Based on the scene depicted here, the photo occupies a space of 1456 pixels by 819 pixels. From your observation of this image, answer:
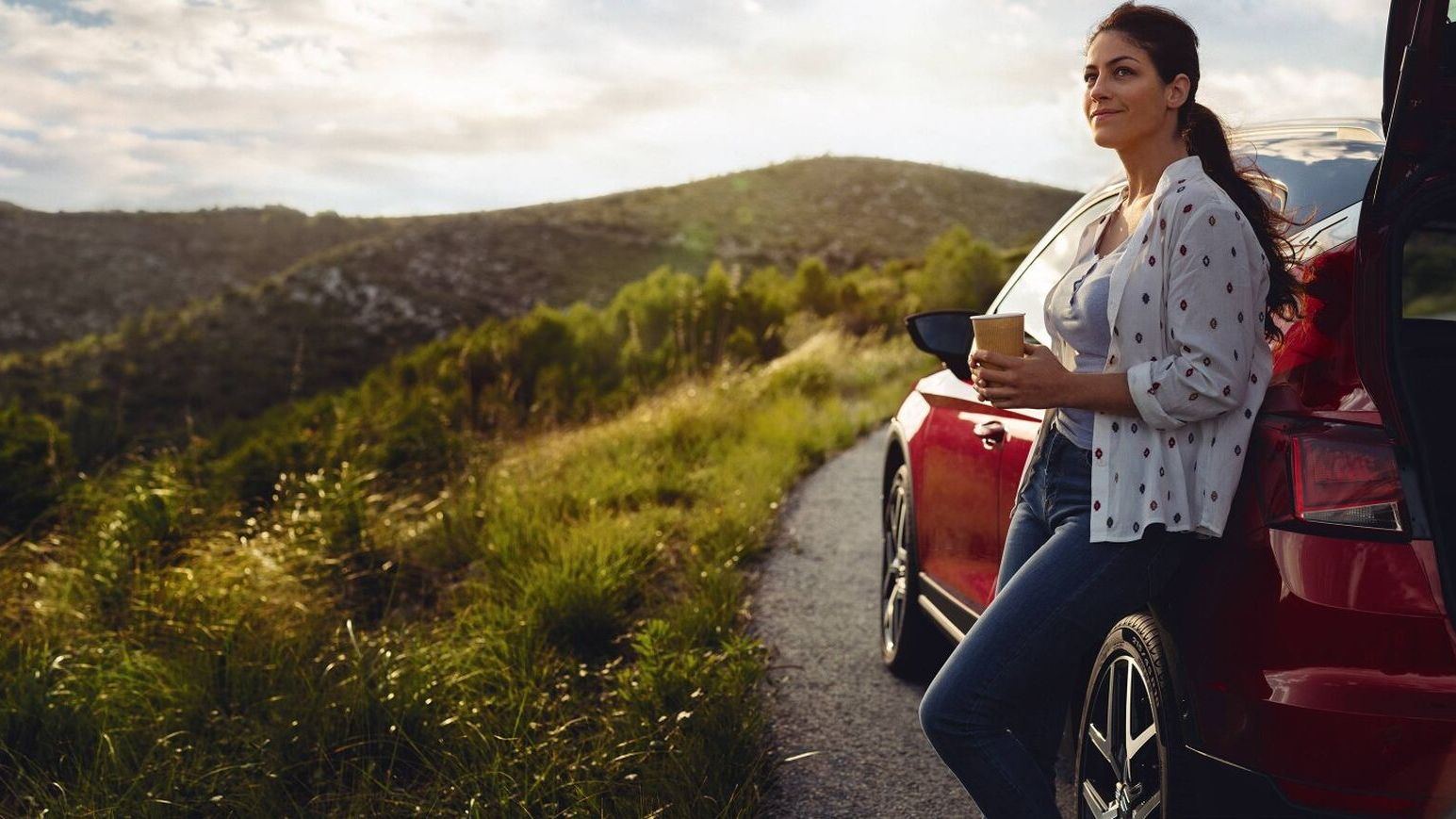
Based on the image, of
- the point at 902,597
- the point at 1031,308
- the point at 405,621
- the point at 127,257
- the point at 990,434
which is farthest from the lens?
the point at 127,257

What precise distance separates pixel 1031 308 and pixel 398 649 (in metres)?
2.79

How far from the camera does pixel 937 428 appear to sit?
141 inches

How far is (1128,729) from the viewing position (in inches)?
86.0

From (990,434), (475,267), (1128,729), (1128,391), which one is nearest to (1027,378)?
(1128,391)

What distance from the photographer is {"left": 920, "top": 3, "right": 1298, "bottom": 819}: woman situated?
6.26ft

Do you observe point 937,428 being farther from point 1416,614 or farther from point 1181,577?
point 1416,614

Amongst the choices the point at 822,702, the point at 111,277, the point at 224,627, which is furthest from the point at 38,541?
the point at 111,277

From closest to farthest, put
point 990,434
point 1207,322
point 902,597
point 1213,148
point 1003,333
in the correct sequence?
point 1207,322 → point 1003,333 → point 1213,148 → point 990,434 → point 902,597

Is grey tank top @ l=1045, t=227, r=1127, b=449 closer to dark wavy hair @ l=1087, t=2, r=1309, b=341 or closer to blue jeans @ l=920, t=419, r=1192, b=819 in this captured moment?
blue jeans @ l=920, t=419, r=1192, b=819

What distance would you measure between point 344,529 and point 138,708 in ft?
6.82

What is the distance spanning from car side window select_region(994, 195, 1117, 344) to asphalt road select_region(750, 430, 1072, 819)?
4.68 feet

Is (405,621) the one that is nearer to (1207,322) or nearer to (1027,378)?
(1027,378)

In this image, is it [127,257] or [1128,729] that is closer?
[1128,729]

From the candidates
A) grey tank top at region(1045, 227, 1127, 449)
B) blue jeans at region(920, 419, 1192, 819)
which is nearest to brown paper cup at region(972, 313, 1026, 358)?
grey tank top at region(1045, 227, 1127, 449)
